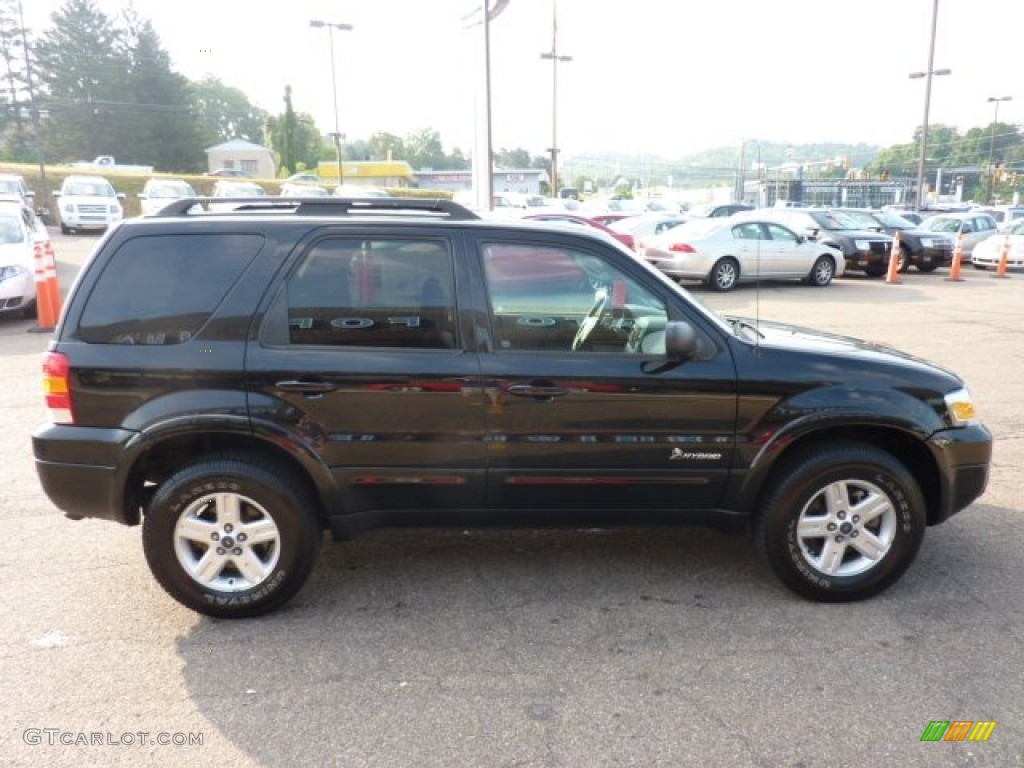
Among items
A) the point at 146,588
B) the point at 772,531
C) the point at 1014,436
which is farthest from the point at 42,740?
the point at 1014,436

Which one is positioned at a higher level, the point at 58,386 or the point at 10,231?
the point at 10,231

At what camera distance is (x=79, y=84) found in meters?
67.8

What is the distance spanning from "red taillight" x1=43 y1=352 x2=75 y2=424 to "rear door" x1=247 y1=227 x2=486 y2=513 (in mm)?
797

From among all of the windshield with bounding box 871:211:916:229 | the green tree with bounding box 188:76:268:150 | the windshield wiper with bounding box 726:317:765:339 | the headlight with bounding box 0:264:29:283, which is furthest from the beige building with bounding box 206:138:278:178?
the windshield wiper with bounding box 726:317:765:339

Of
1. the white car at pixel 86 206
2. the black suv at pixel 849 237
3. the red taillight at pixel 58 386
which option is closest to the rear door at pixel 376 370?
the red taillight at pixel 58 386

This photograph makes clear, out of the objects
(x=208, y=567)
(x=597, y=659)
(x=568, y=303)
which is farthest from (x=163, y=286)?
(x=597, y=659)

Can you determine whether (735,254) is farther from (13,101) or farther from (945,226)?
(13,101)

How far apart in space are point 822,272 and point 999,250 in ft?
21.9

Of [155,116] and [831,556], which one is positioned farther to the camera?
[155,116]

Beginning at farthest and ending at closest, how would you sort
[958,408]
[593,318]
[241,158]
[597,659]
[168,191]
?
[241,158]
[168,191]
[958,408]
[593,318]
[597,659]

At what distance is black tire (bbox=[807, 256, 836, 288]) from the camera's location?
57.2 feet

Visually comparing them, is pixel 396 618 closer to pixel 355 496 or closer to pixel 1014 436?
pixel 355 496

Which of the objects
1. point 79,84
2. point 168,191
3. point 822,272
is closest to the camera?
point 822,272

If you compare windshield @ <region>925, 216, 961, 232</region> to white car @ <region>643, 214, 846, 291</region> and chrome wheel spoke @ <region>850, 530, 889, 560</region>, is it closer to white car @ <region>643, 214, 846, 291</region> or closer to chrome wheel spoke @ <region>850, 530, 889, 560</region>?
white car @ <region>643, 214, 846, 291</region>
